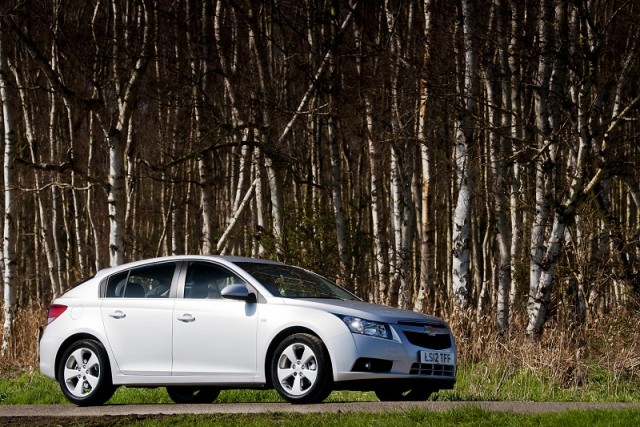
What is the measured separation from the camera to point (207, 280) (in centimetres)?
1314

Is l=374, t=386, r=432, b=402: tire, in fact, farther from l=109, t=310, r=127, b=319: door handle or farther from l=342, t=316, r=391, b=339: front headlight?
l=109, t=310, r=127, b=319: door handle

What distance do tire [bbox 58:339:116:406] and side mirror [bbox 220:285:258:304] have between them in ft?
6.14

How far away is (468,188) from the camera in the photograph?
19031 mm

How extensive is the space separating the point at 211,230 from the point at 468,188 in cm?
679

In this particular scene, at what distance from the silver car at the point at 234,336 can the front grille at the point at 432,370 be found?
0.5 inches

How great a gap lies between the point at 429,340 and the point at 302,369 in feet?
4.37

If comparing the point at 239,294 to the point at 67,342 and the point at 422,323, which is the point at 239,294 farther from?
the point at 67,342

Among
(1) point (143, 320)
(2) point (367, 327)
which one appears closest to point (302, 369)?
(2) point (367, 327)

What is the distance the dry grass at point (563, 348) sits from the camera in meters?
15.3

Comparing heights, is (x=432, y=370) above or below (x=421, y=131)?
below

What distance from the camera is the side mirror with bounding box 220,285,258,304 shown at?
487 inches

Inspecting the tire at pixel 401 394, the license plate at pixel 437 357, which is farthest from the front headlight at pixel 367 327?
the tire at pixel 401 394

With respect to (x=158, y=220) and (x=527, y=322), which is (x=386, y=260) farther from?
(x=158, y=220)

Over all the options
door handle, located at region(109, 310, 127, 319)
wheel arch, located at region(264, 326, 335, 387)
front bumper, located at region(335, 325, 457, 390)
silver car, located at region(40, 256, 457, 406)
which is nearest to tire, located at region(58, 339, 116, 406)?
silver car, located at region(40, 256, 457, 406)
